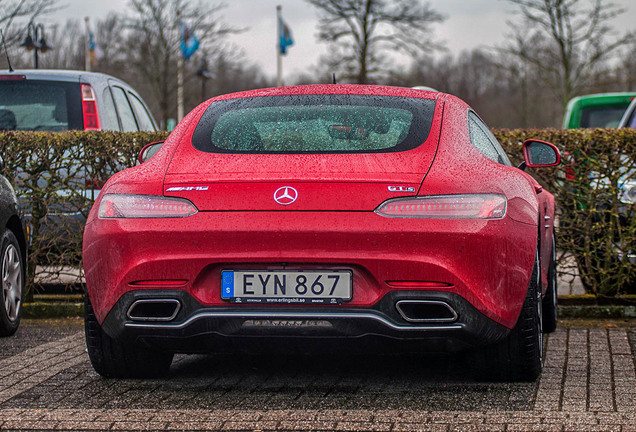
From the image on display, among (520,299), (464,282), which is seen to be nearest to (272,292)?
(464,282)

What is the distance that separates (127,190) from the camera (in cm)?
465

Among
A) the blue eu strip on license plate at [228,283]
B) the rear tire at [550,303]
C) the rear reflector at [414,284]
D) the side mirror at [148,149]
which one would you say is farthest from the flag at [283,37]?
the rear reflector at [414,284]

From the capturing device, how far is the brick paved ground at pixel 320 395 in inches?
164

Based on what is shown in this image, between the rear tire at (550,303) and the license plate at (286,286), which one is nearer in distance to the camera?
the license plate at (286,286)

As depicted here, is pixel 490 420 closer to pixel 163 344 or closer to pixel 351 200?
pixel 351 200

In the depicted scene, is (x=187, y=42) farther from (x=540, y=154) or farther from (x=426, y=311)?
(x=426, y=311)

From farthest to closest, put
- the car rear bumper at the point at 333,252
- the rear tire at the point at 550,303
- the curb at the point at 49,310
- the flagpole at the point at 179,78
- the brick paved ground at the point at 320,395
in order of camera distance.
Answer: the flagpole at the point at 179,78
the curb at the point at 49,310
the rear tire at the point at 550,303
the car rear bumper at the point at 333,252
the brick paved ground at the point at 320,395

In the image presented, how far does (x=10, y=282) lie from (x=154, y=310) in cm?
269

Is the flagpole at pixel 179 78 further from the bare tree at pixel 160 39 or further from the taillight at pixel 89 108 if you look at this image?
the taillight at pixel 89 108

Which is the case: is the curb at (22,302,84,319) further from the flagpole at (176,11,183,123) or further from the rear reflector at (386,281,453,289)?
the flagpole at (176,11,183,123)

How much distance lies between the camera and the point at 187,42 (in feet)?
124

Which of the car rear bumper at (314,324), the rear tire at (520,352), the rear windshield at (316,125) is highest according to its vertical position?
the rear windshield at (316,125)

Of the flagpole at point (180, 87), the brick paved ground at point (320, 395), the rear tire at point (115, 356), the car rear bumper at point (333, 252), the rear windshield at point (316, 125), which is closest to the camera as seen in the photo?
the brick paved ground at point (320, 395)

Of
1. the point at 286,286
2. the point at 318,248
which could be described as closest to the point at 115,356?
the point at 286,286
